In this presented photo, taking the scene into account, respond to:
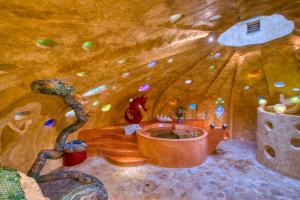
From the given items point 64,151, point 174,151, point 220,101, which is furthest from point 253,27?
point 64,151

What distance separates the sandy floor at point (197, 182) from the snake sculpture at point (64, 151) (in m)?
0.51

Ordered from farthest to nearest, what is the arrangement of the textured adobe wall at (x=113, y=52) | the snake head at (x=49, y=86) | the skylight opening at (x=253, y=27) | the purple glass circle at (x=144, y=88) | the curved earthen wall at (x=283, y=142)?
1. the purple glass circle at (x=144, y=88)
2. the skylight opening at (x=253, y=27)
3. the curved earthen wall at (x=283, y=142)
4. the snake head at (x=49, y=86)
5. the textured adobe wall at (x=113, y=52)

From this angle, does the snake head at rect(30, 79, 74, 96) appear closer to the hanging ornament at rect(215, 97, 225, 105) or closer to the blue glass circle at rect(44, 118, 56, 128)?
the blue glass circle at rect(44, 118, 56, 128)

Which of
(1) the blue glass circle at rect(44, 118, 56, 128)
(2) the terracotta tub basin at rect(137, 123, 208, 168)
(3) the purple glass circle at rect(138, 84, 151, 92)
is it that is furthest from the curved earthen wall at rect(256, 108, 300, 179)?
(1) the blue glass circle at rect(44, 118, 56, 128)

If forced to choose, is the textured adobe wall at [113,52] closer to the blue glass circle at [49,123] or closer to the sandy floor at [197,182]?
the blue glass circle at [49,123]

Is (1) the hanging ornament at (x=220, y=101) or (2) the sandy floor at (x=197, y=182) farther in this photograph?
(1) the hanging ornament at (x=220, y=101)

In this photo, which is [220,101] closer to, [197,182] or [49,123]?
[197,182]

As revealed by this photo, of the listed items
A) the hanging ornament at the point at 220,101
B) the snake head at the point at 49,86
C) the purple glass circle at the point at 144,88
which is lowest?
the hanging ornament at the point at 220,101

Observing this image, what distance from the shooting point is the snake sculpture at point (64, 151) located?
12.3 ft

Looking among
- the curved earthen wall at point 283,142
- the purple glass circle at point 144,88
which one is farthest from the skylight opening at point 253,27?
the purple glass circle at point 144,88

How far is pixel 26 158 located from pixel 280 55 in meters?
10.2

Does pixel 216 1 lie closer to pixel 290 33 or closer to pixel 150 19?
pixel 150 19

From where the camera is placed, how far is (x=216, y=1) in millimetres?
3377

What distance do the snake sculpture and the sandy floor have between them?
0.51m
